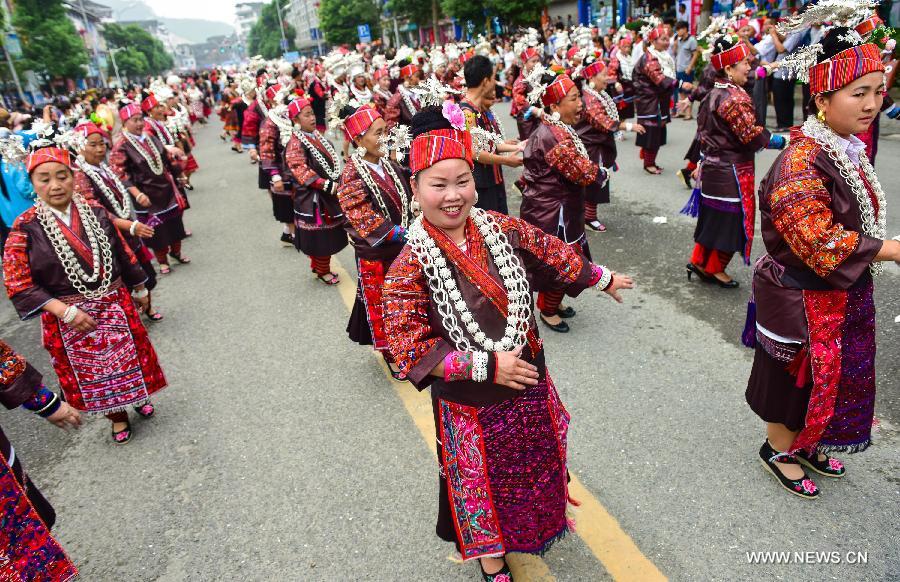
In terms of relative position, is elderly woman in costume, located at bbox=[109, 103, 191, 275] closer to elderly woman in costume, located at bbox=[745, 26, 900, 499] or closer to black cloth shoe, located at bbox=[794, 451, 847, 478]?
elderly woman in costume, located at bbox=[745, 26, 900, 499]

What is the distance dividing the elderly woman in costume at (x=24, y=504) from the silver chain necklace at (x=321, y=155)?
3.60 meters

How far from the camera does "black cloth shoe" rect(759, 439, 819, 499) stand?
2879 mm

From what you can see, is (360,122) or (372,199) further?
(360,122)

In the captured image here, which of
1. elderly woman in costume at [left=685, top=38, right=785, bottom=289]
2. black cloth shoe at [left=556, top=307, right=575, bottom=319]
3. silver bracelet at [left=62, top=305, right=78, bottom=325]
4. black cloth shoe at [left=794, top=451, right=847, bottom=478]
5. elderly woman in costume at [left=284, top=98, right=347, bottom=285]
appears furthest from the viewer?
elderly woman in costume at [left=284, top=98, right=347, bottom=285]

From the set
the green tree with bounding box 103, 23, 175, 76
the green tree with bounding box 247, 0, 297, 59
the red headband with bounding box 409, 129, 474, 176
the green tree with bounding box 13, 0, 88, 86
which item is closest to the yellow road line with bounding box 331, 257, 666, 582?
the red headband with bounding box 409, 129, 474, 176

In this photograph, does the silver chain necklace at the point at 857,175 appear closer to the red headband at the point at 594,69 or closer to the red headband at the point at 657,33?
the red headband at the point at 594,69

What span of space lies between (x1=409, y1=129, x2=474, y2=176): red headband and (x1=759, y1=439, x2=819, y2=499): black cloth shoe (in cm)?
217

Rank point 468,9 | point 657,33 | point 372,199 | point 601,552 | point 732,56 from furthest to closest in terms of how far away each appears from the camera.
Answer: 1. point 468,9
2. point 657,33
3. point 732,56
4. point 372,199
5. point 601,552

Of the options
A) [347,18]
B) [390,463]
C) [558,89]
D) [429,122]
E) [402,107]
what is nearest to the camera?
[429,122]

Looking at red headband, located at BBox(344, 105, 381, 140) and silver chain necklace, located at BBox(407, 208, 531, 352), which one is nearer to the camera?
silver chain necklace, located at BBox(407, 208, 531, 352)

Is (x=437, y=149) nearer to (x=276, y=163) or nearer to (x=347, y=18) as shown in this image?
(x=276, y=163)

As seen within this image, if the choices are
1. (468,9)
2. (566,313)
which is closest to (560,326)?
(566,313)

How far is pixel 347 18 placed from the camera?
66562 millimetres

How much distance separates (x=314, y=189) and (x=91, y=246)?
8.10 feet
